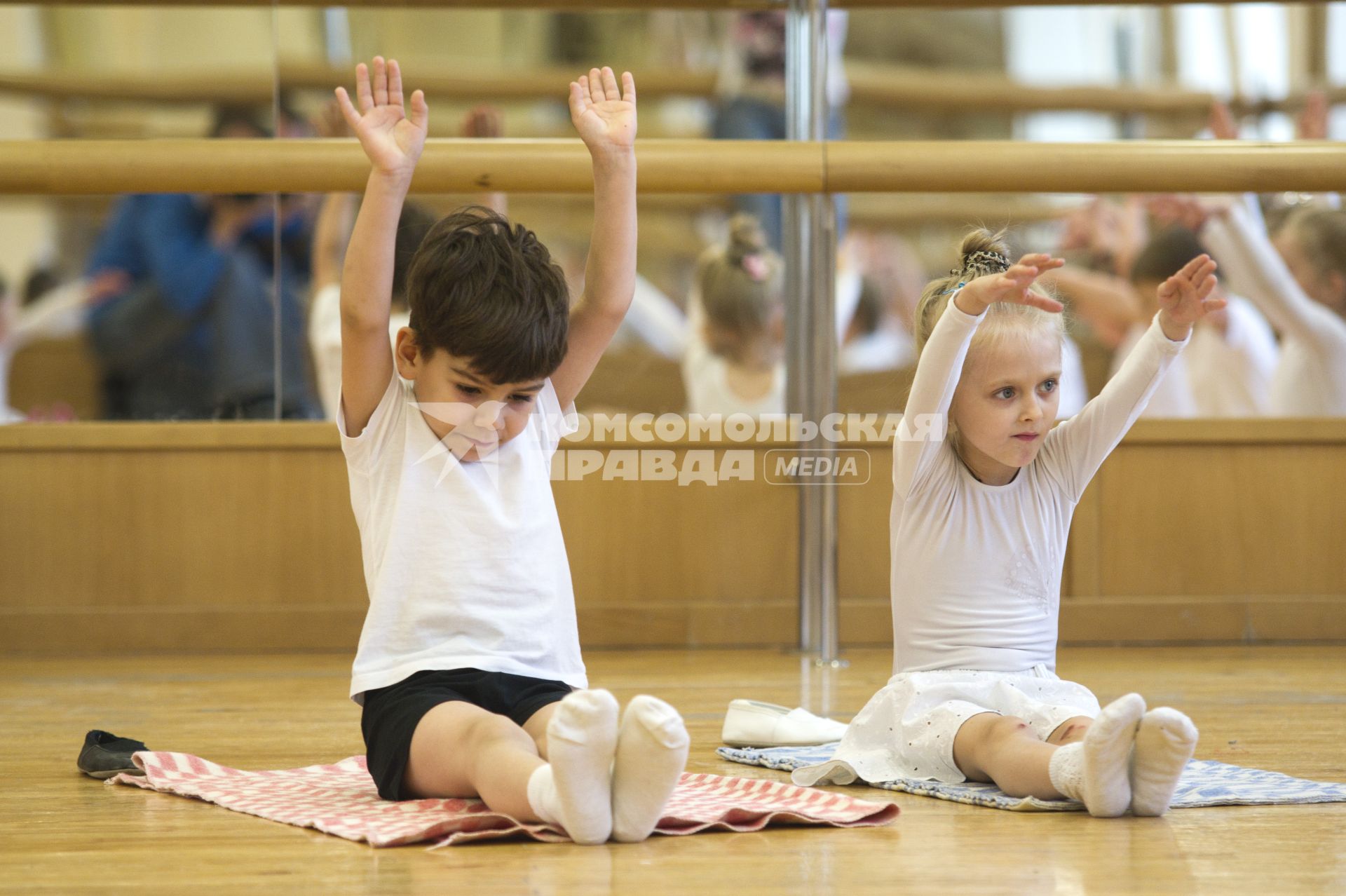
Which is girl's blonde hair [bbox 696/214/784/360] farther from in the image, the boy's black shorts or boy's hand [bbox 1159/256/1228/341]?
the boy's black shorts

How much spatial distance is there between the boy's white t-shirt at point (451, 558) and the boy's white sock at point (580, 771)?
173mm

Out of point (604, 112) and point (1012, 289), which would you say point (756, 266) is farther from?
point (1012, 289)

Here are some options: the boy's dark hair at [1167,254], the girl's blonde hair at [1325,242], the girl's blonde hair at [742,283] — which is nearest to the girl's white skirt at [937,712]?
the girl's blonde hair at [742,283]

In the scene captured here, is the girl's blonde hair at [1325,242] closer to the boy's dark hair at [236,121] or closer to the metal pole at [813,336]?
the metal pole at [813,336]

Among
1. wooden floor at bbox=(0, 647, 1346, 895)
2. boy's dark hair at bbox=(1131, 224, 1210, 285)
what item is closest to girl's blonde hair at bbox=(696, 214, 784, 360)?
boy's dark hair at bbox=(1131, 224, 1210, 285)

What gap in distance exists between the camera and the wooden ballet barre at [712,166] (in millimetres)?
1398

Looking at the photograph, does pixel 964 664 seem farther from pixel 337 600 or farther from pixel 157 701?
pixel 337 600

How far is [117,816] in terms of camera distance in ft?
3.13

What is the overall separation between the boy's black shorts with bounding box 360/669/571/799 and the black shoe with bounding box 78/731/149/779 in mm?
211

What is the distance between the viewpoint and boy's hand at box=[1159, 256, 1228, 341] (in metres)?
1.09

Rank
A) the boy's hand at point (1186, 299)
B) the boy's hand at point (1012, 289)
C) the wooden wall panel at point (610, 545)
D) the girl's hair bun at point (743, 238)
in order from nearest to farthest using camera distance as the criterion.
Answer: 1. the boy's hand at point (1012, 289)
2. the boy's hand at point (1186, 299)
3. the wooden wall panel at point (610, 545)
4. the girl's hair bun at point (743, 238)

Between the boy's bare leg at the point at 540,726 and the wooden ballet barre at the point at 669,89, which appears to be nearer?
the boy's bare leg at the point at 540,726

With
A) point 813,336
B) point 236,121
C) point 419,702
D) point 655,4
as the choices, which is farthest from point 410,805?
point 236,121

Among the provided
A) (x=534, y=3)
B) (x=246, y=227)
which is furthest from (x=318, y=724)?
(x=246, y=227)
